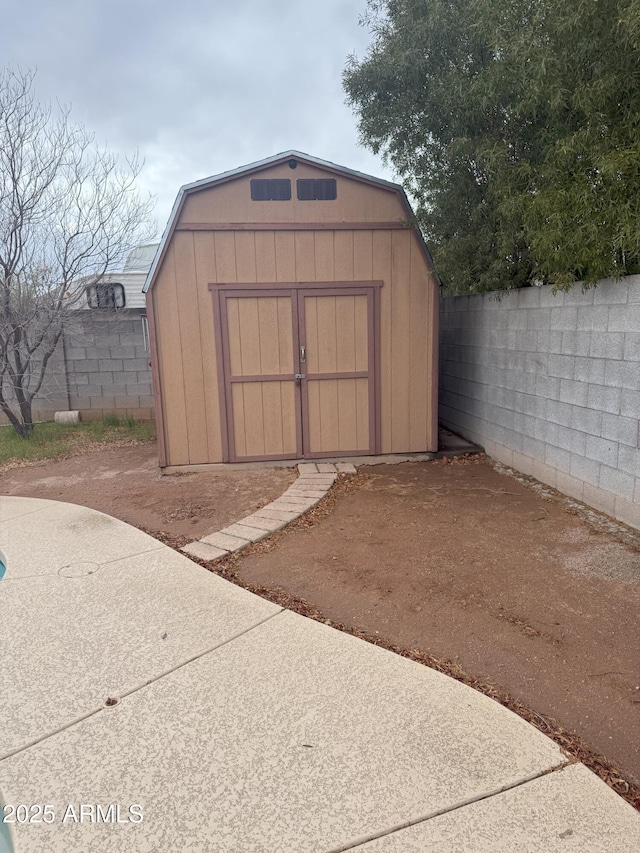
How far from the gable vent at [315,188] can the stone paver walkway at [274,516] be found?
2.66 m

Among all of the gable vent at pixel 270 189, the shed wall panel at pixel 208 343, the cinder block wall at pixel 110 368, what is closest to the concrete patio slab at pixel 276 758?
→ the shed wall panel at pixel 208 343

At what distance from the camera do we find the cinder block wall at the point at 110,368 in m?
8.01

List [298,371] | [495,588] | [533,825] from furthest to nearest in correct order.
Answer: [298,371], [495,588], [533,825]

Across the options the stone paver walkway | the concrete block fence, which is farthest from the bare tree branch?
the stone paver walkway

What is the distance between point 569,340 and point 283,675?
3.50m

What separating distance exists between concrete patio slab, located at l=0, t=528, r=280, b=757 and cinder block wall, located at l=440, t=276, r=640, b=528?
2.68 m

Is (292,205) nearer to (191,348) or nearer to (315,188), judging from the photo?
(315,188)

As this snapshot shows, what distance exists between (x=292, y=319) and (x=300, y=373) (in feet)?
1.81

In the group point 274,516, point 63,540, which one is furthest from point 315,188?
point 63,540

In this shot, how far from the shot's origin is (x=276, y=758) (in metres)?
1.78

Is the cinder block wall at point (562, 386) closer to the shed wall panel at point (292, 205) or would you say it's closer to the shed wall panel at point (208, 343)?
the shed wall panel at point (292, 205)

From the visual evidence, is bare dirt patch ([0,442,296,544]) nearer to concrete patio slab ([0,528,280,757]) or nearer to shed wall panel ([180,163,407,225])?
concrete patio slab ([0,528,280,757])

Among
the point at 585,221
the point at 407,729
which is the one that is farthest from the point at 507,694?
the point at 585,221

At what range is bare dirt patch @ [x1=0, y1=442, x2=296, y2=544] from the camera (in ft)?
14.0
